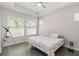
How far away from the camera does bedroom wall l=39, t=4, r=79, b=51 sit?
8.77ft

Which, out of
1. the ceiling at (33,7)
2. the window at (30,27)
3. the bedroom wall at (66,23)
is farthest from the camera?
the window at (30,27)

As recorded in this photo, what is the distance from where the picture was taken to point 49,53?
2.00 metres

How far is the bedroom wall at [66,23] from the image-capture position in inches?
105

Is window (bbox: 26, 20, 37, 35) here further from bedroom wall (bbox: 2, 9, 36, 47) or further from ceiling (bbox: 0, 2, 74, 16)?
ceiling (bbox: 0, 2, 74, 16)

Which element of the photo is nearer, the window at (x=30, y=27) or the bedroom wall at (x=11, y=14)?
the bedroom wall at (x=11, y=14)

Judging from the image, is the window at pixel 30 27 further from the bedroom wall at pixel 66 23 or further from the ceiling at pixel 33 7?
the bedroom wall at pixel 66 23

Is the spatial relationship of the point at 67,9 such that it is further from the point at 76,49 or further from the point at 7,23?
the point at 7,23

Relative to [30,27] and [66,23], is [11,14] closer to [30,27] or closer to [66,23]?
[30,27]

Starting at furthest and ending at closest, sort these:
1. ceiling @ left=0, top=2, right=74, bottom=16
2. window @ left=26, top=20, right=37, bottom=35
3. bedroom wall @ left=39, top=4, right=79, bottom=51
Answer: window @ left=26, top=20, right=37, bottom=35 → ceiling @ left=0, top=2, right=74, bottom=16 → bedroom wall @ left=39, top=4, right=79, bottom=51

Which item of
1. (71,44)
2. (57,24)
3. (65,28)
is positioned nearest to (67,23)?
(65,28)

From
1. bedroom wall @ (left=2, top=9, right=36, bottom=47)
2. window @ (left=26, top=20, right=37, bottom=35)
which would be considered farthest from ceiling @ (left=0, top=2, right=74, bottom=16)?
window @ (left=26, top=20, right=37, bottom=35)

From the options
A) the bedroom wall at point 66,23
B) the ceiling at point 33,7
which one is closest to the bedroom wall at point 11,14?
the ceiling at point 33,7

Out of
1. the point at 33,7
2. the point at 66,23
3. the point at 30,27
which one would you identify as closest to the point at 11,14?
the point at 33,7

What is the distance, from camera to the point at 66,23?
3000 millimetres
